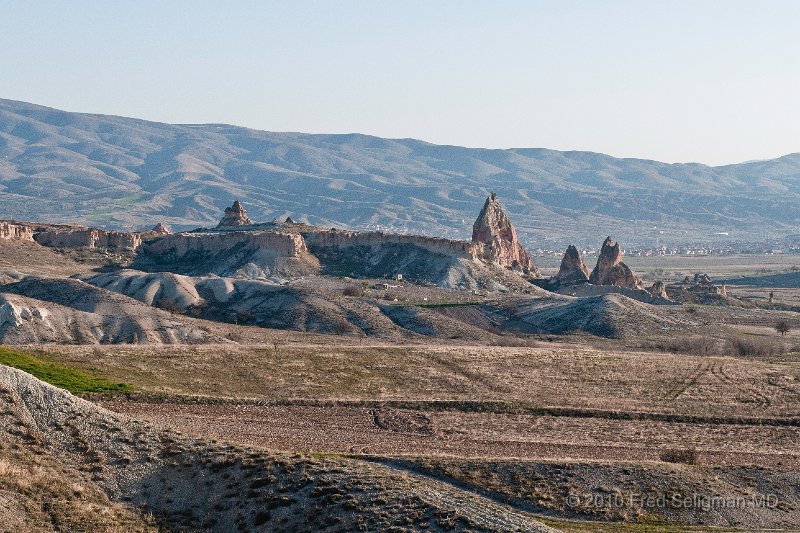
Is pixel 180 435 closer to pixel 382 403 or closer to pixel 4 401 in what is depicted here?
pixel 4 401

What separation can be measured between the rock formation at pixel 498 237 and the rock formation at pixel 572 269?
144 inches

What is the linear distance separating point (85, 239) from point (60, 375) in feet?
232

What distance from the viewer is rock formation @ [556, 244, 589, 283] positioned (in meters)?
126

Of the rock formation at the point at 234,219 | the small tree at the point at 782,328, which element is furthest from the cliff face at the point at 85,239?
the small tree at the point at 782,328

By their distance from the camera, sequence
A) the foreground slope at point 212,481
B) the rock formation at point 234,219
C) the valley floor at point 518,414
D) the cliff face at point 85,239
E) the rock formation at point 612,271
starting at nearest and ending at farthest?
the foreground slope at point 212,481 → the valley floor at point 518,414 → the cliff face at point 85,239 → the rock formation at point 612,271 → the rock formation at point 234,219

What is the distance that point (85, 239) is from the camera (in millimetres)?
116812

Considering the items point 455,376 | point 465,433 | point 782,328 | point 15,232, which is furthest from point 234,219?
→ point 465,433

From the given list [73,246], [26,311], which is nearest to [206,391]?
[26,311]

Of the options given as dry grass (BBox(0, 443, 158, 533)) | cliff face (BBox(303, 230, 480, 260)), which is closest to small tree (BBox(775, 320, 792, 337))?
cliff face (BBox(303, 230, 480, 260))

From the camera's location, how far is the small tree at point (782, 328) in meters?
97.8

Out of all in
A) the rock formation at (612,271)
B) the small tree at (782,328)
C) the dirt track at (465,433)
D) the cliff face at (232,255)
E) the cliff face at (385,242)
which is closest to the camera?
the dirt track at (465,433)

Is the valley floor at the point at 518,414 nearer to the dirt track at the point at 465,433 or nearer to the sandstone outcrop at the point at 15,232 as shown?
the dirt track at the point at 465,433

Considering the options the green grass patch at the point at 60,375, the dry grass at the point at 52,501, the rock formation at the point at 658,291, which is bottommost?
the green grass patch at the point at 60,375

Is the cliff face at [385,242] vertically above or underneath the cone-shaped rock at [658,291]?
above
